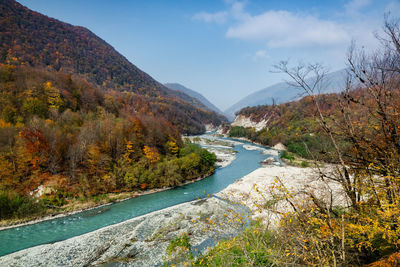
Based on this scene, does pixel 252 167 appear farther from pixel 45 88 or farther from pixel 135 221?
pixel 45 88

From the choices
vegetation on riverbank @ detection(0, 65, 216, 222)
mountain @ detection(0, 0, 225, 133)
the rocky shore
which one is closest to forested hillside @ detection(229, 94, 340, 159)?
vegetation on riverbank @ detection(0, 65, 216, 222)

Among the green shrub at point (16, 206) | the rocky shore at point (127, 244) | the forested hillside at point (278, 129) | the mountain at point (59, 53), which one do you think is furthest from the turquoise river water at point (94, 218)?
the mountain at point (59, 53)

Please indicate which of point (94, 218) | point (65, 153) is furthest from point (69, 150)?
point (94, 218)

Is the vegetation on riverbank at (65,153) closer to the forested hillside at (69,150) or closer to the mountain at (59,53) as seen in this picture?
the forested hillside at (69,150)

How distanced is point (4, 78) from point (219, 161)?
123 feet

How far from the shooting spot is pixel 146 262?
11188mm

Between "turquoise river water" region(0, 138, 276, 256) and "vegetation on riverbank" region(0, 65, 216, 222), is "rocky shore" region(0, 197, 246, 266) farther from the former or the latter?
"vegetation on riverbank" region(0, 65, 216, 222)

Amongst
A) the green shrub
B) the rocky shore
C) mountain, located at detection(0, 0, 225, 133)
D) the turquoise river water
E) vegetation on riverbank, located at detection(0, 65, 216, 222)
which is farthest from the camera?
mountain, located at detection(0, 0, 225, 133)

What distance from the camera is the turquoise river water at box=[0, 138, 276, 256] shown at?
13836mm

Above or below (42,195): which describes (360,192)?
above

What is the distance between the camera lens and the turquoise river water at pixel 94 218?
45.4 ft

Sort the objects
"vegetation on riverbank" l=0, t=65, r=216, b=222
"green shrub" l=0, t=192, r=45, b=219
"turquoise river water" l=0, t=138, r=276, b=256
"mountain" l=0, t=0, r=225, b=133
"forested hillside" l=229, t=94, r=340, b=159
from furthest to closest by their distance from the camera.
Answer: "mountain" l=0, t=0, r=225, b=133
"forested hillside" l=229, t=94, r=340, b=159
"vegetation on riverbank" l=0, t=65, r=216, b=222
"green shrub" l=0, t=192, r=45, b=219
"turquoise river water" l=0, t=138, r=276, b=256

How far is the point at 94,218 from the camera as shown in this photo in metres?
17.1

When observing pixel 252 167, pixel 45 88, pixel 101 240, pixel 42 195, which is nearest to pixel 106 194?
pixel 42 195
